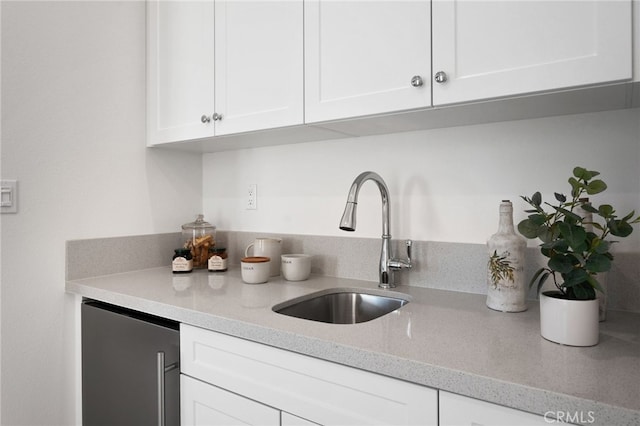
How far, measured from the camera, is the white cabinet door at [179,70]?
1.59 m

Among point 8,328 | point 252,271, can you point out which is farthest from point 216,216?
point 8,328

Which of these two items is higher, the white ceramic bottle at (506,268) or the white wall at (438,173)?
the white wall at (438,173)

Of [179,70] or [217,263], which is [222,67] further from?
[217,263]

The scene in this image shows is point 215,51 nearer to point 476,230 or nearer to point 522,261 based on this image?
point 476,230

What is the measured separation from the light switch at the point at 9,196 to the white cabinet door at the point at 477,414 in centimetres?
147

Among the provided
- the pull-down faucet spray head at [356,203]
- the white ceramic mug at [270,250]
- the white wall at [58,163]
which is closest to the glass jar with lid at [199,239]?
the white wall at [58,163]

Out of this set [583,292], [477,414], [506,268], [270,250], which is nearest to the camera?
[477,414]

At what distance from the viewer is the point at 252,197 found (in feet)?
6.19

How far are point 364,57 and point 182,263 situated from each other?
1090 millimetres

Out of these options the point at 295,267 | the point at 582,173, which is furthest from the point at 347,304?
the point at 582,173

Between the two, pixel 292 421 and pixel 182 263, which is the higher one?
pixel 182 263

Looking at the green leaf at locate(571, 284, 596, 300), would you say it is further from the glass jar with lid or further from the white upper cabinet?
the glass jar with lid

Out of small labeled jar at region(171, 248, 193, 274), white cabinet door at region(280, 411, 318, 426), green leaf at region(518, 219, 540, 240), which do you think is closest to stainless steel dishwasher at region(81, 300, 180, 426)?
small labeled jar at region(171, 248, 193, 274)

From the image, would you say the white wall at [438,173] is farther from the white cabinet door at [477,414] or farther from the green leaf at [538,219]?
the white cabinet door at [477,414]
